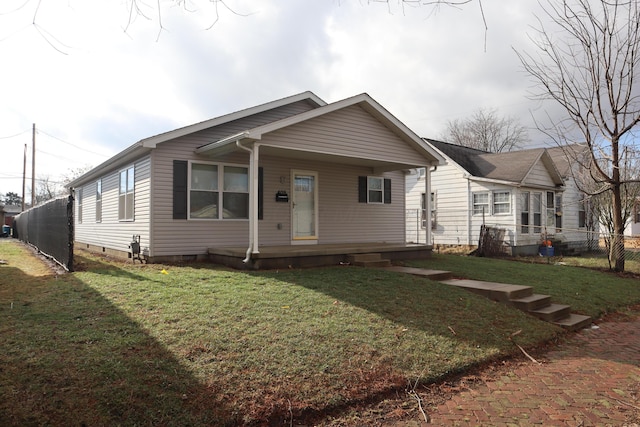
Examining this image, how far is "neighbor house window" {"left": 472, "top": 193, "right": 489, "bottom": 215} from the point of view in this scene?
1644 centimetres

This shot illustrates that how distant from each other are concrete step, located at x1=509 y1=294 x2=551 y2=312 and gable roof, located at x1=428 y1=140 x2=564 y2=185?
9.46 metres

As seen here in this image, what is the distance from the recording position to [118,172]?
468 inches

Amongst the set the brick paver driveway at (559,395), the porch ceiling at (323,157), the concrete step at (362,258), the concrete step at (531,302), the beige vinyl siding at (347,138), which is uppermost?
the beige vinyl siding at (347,138)

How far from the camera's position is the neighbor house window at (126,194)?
1076cm

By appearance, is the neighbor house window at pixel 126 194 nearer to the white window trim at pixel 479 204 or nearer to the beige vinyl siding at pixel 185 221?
the beige vinyl siding at pixel 185 221

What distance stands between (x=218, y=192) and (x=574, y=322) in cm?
771

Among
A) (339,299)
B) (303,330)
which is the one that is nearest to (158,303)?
(303,330)

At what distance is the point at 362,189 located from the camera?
41.8ft

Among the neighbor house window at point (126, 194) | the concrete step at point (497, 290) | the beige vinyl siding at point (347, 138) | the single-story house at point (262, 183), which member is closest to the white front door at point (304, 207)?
the single-story house at point (262, 183)

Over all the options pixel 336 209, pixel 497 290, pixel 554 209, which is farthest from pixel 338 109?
pixel 554 209

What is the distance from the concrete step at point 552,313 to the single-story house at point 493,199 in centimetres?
848

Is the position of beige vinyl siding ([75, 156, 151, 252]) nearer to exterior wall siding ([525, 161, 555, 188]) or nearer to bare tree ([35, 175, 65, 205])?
exterior wall siding ([525, 161, 555, 188])

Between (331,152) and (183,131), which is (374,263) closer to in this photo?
(331,152)

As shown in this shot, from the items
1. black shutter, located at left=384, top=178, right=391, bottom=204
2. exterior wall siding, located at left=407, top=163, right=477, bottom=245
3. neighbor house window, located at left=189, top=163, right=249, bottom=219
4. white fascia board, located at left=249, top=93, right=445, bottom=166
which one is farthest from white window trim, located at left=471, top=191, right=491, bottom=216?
neighbor house window, located at left=189, top=163, right=249, bottom=219
